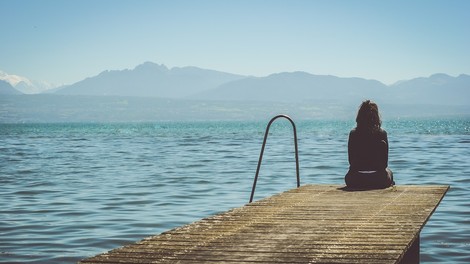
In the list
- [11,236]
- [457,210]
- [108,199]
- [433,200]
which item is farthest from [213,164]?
[433,200]

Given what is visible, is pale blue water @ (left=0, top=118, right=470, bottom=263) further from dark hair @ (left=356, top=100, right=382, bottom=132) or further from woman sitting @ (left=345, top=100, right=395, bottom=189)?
dark hair @ (left=356, top=100, right=382, bottom=132)

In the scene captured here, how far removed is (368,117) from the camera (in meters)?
12.3

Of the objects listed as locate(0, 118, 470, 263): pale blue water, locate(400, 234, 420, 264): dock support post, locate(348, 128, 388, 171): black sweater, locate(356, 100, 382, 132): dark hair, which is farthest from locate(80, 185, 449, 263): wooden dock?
locate(0, 118, 470, 263): pale blue water

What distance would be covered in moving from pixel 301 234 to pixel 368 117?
183 inches

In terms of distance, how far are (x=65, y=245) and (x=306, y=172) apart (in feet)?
56.4

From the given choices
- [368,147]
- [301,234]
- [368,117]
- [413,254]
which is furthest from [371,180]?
[301,234]

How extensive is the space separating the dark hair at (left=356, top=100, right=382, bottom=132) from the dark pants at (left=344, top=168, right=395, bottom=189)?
40.3 inches

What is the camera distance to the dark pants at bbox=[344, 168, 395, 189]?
1296 cm

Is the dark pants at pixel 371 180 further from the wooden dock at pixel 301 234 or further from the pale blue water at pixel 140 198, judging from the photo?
the pale blue water at pixel 140 198

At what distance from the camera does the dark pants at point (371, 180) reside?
42.5 ft

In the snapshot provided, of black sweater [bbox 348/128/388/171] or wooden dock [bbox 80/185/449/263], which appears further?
black sweater [bbox 348/128/388/171]

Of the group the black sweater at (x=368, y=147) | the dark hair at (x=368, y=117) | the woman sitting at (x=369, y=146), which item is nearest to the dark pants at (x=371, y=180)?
the woman sitting at (x=369, y=146)

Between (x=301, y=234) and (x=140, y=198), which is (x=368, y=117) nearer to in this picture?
(x=301, y=234)

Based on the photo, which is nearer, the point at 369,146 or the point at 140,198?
the point at 369,146
